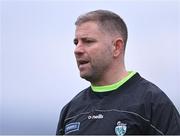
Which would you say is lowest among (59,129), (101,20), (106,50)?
(59,129)

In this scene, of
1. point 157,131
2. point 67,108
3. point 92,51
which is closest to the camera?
point 157,131

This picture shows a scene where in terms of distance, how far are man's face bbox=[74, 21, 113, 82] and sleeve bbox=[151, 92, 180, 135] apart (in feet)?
1.64

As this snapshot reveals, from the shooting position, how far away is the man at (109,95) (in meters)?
3.25

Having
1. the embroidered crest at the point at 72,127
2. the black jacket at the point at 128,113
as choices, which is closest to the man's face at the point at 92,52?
the black jacket at the point at 128,113

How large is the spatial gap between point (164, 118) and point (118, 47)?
26.9 inches

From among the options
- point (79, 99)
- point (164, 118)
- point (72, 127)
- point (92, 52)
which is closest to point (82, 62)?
point (92, 52)

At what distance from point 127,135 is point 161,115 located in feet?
0.90

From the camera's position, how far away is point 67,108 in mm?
3736

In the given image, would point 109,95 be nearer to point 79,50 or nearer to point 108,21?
point 79,50

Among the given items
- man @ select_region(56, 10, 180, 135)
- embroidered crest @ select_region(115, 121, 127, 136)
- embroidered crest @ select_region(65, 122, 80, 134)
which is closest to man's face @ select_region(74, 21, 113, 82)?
man @ select_region(56, 10, 180, 135)

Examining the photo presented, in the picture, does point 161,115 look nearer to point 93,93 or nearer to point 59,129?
point 93,93

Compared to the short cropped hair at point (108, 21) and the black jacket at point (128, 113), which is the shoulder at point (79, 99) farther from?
the short cropped hair at point (108, 21)

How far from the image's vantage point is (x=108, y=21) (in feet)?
11.8

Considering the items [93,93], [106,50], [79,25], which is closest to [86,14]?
[79,25]
